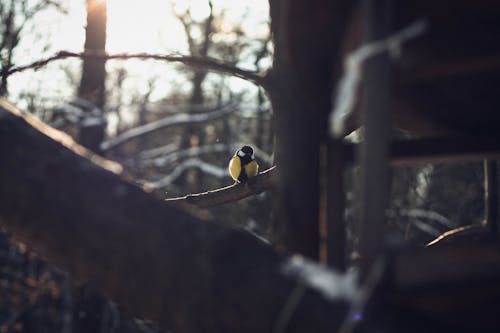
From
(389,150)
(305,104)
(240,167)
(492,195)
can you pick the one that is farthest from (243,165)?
(389,150)

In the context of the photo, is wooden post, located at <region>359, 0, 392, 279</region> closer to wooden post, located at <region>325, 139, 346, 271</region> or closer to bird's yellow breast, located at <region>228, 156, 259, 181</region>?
wooden post, located at <region>325, 139, 346, 271</region>

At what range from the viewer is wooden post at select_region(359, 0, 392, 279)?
1587mm

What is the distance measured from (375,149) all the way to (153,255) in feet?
2.19

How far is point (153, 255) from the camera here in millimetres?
1540

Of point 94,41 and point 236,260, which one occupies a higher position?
point 94,41

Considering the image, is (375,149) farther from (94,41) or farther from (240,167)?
(94,41)

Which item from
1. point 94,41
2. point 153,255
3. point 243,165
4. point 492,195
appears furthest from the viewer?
point 94,41

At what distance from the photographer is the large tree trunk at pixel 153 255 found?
152 cm

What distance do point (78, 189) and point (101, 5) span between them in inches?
251

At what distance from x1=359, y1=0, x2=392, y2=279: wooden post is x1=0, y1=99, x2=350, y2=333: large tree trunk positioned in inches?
7.7

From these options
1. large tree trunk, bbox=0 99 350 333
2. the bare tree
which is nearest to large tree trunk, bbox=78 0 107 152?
the bare tree

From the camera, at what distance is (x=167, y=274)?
154 cm

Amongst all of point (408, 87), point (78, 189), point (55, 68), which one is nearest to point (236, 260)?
point (78, 189)

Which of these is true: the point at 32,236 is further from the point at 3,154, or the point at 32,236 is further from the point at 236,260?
the point at 236,260
